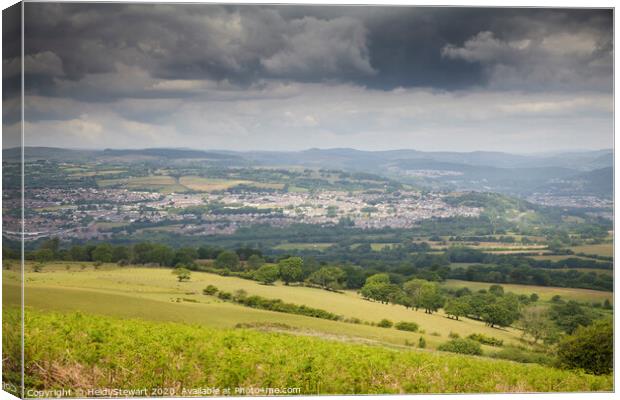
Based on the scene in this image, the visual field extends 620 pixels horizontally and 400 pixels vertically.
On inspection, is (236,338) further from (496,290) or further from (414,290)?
(496,290)

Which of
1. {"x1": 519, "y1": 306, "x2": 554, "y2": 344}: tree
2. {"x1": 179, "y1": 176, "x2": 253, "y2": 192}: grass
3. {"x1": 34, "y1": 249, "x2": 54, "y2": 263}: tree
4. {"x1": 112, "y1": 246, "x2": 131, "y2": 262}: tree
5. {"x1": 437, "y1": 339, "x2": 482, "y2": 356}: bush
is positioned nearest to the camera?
{"x1": 34, "y1": 249, "x2": 54, "y2": 263}: tree

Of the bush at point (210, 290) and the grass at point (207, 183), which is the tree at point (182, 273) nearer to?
the bush at point (210, 290)

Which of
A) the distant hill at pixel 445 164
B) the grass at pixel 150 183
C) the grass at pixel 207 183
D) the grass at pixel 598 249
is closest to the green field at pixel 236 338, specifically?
the grass at pixel 598 249

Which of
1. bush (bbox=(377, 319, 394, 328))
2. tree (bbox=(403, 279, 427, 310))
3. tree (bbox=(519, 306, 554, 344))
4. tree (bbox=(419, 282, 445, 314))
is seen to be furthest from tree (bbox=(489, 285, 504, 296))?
bush (bbox=(377, 319, 394, 328))

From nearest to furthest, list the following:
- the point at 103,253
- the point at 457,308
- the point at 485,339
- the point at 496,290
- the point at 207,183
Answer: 1. the point at 103,253
2. the point at 485,339
3. the point at 457,308
4. the point at 496,290
5. the point at 207,183

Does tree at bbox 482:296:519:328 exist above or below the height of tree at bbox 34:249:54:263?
below

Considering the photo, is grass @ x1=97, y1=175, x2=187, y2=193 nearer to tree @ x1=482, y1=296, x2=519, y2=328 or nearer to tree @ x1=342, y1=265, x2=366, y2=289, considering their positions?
tree @ x1=342, y1=265, x2=366, y2=289

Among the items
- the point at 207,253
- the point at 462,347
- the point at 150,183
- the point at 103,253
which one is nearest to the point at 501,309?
the point at 462,347
